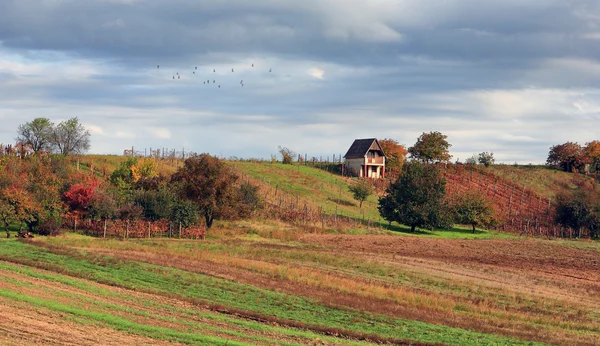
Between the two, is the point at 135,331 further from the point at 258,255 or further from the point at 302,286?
the point at 258,255

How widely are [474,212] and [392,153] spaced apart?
4669 cm

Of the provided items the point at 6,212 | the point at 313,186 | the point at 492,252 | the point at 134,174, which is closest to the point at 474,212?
the point at 492,252

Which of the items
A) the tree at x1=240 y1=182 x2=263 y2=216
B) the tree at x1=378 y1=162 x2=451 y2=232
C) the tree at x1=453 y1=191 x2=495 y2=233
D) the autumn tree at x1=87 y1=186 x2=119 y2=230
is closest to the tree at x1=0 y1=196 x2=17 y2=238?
the autumn tree at x1=87 y1=186 x2=119 y2=230

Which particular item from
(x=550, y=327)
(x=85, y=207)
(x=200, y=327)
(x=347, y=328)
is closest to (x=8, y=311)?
(x=200, y=327)

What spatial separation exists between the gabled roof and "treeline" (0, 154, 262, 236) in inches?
2183

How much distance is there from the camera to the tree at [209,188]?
6550cm

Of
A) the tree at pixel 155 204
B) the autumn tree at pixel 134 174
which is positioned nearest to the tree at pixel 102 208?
the tree at pixel 155 204

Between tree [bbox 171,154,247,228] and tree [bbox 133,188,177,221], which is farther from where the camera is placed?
tree [bbox 171,154,247,228]

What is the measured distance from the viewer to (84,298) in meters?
27.2

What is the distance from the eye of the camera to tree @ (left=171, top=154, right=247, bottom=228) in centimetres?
6550

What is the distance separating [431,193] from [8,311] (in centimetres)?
6893

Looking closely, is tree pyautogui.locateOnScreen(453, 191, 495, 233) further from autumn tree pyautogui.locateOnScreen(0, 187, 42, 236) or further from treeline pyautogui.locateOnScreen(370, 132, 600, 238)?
autumn tree pyautogui.locateOnScreen(0, 187, 42, 236)

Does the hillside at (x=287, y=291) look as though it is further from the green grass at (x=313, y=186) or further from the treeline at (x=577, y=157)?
the treeline at (x=577, y=157)

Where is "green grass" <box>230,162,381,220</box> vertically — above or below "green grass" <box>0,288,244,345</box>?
above
